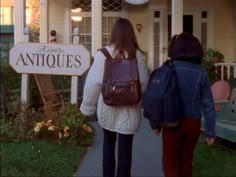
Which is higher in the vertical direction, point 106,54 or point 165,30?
point 165,30

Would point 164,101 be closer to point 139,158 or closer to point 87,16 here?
point 139,158

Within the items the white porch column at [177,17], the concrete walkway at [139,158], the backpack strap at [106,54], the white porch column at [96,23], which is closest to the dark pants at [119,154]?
the backpack strap at [106,54]

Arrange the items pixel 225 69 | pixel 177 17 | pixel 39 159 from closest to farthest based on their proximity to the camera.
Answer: pixel 39 159
pixel 177 17
pixel 225 69

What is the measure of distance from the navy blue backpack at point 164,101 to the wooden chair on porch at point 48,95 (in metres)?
4.07

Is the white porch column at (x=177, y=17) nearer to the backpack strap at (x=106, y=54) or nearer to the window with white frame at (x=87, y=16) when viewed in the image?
the window with white frame at (x=87, y=16)

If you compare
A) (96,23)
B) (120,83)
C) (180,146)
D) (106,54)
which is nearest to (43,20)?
(96,23)

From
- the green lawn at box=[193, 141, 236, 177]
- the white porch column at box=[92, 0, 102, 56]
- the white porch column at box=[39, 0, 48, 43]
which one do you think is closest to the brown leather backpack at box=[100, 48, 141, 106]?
the green lawn at box=[193, 141, 236, 177]

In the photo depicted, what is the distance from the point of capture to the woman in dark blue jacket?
16.8 ft

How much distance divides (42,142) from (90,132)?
2.38 feet

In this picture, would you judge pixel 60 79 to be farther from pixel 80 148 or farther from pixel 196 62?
pixel 196 62

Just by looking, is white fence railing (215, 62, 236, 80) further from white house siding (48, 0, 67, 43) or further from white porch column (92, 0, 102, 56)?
white house siding (48, 0, 67, 43)

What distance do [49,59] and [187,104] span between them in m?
4.17

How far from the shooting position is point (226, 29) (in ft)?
49.5

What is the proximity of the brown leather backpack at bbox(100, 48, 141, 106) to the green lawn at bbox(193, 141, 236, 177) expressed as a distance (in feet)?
5.76
